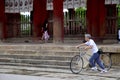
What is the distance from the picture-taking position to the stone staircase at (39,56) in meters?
17.9

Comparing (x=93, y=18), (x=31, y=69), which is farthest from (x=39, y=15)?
(x=31, y=69)

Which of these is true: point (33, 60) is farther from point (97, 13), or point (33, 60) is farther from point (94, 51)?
point (97, 13)

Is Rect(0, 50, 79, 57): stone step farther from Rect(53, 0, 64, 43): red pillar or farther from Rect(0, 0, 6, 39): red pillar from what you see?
Rect(0, 0, 6, 39): red pillar

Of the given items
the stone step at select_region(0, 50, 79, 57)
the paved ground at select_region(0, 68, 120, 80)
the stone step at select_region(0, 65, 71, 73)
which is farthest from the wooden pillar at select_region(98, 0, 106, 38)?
the paved ground at select_region(0, 68, 120, 80)

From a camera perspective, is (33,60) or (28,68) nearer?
(28,68)

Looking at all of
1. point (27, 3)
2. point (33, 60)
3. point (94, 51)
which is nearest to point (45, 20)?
point (27, 3)

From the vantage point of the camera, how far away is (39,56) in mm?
19109

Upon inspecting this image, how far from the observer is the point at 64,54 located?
18625mm

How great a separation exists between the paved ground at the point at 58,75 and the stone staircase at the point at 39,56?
1700mm

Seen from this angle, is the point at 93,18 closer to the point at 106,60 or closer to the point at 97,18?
the point at 97,18

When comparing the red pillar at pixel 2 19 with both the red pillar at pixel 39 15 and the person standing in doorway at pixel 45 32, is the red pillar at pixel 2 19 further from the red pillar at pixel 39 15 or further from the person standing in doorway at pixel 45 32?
the person standing in doorway at pixel 45 32

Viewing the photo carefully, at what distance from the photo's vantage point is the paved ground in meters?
14.0

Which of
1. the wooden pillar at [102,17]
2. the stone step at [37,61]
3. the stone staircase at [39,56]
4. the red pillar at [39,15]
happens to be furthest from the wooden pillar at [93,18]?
the stone step at [37,61]

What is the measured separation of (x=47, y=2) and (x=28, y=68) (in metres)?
12.1
